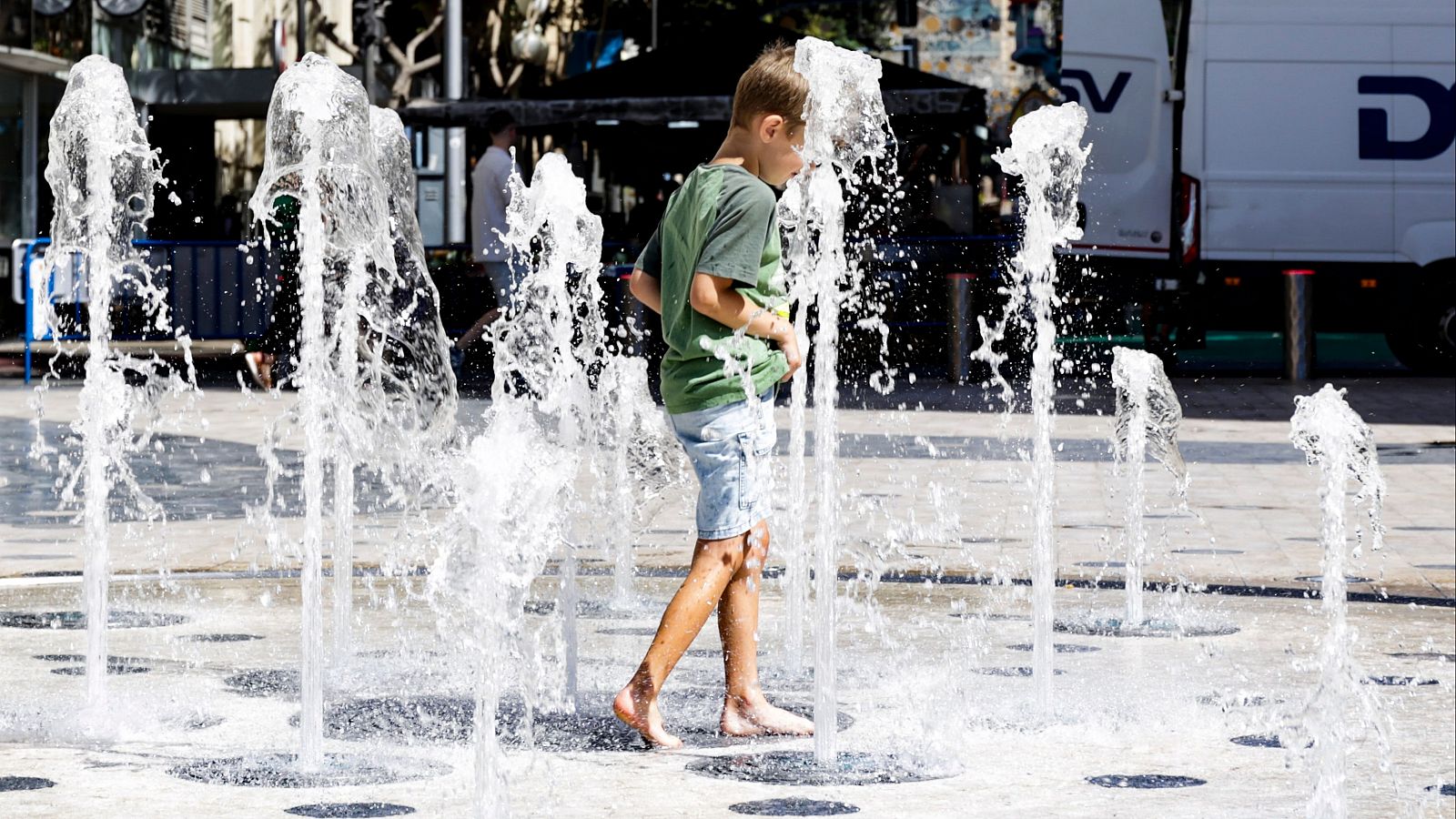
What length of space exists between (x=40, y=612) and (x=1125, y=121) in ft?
42.7

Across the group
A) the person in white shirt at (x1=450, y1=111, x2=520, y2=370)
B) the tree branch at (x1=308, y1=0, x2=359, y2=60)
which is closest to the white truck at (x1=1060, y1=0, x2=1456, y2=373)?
the person in white shirt at (x1=450, y1=111, x2=520, y2=370)

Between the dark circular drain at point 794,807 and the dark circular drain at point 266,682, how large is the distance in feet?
5.49

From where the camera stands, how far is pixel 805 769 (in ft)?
16.0

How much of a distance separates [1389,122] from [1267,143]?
40.0 inches

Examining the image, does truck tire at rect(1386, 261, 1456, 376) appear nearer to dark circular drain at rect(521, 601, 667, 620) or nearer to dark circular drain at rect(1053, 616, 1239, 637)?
dark circular drain at rect(1053, 616, 1239, 637)

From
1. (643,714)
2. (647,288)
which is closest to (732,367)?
(647,288)

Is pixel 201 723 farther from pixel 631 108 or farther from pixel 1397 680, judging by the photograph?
pixel 631 108

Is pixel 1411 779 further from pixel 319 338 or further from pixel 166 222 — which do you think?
pixel 166 222

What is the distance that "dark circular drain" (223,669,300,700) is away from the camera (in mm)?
5820

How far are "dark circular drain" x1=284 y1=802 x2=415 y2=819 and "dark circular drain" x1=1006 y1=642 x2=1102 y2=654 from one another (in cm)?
265

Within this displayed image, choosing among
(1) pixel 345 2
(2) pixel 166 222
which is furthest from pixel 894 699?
(1) pixel 345 2

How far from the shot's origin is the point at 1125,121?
1867 centimetres

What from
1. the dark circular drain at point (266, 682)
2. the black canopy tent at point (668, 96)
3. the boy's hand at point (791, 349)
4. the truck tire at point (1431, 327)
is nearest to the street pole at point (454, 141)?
the black canopy tent at point (668, 96)

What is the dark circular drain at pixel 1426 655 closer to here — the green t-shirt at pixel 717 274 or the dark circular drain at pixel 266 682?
the green t-shirt at pixel 717 274
